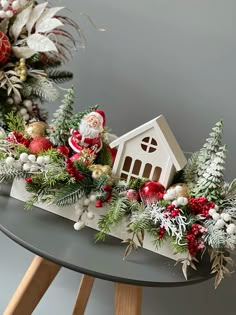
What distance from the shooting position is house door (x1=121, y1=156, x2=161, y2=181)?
901 mm

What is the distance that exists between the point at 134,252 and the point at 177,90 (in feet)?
1.80

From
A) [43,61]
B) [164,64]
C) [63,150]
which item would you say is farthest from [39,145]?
[164,64]

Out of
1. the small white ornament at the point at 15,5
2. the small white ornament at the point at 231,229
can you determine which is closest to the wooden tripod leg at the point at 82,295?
the small white ornament at the point at 231,229

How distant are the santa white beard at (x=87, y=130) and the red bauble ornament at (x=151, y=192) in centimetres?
13

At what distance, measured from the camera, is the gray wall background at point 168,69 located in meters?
1.24

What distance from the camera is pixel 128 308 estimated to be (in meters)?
0.85

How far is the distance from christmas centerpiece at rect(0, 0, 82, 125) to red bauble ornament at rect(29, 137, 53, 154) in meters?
0.13

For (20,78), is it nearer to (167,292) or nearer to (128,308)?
(128,308)

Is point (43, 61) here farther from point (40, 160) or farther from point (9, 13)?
point (40, 160)

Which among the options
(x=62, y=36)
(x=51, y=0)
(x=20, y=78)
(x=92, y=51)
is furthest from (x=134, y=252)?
(x=51, y=0)

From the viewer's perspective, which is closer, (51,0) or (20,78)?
(20,78)

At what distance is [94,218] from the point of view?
0.89 metres

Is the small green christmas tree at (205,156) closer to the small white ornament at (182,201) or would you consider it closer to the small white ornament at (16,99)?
the small white ornament at (182,201)

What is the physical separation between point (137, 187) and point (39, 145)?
189mm
